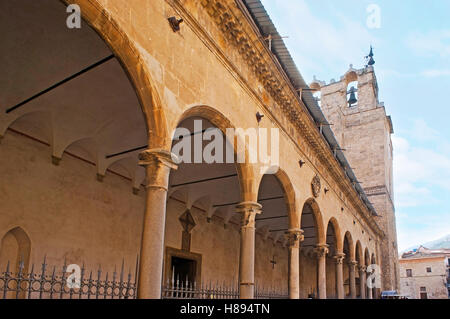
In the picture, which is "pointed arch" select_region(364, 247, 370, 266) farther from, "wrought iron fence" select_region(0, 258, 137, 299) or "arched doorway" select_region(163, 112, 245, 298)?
"wrought iron fence" select_region(0, 258, 137, 299)

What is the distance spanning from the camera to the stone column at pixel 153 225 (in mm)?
5492

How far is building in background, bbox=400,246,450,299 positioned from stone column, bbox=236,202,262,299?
49363 mm

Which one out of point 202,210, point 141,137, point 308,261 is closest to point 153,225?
point 141,137

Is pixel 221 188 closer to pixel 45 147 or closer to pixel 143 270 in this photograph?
pixel 45 147

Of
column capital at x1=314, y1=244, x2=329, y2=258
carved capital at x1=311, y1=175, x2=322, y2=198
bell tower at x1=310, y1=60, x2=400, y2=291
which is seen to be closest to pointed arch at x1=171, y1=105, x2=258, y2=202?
carved capital at x1=311, y1=175, x2=322, y2=198

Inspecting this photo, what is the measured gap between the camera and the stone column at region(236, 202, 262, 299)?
8.30 m

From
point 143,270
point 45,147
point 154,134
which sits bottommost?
point 143,270

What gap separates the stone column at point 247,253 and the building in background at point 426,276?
49.4 meters

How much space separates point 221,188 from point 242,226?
4.78 m

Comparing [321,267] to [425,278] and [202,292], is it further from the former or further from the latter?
[425,278]

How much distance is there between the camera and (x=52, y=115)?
337 inches

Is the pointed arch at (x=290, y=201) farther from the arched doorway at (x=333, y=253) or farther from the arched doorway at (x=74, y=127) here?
the arched doorway at (x=333, y=253)

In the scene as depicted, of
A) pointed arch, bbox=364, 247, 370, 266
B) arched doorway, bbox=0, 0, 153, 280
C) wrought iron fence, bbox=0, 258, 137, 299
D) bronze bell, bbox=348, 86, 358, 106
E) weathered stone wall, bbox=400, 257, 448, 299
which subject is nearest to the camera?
wrought iron fence, bbox=0, 258, 137, 299

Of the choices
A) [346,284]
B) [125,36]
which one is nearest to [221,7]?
[125,36]
